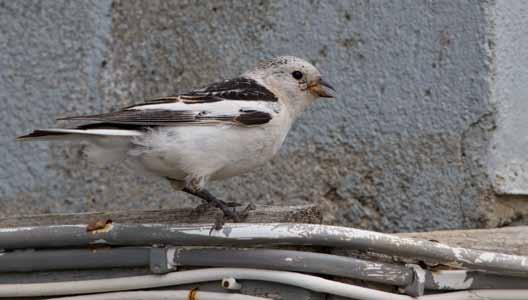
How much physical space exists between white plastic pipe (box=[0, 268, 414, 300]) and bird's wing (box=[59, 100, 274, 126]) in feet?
2.13

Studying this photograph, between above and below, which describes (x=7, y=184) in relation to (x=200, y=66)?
below

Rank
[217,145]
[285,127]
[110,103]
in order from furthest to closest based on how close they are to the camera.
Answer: [110,103]
[285,127]
[217,145]

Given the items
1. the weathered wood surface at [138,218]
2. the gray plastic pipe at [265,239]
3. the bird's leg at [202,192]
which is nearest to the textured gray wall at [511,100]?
the bird's leg at [202,192]

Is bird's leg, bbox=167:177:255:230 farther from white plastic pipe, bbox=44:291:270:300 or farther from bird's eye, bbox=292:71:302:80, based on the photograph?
bird's eye, bbox=292:71:302:80

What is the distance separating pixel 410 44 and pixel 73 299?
1774 mm

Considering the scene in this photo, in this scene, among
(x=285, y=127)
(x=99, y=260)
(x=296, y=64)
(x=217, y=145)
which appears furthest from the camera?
(x=296, y=64)

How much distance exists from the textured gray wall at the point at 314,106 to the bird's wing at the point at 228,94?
46 cm

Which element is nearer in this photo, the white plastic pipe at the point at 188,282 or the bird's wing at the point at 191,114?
the white plastic pipe at the point at 188,282

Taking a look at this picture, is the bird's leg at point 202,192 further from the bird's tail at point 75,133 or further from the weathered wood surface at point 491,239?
the weathered wood surface at point 491,239

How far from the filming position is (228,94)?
2.95 metres

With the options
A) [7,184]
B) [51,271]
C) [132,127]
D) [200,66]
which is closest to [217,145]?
[132,127]

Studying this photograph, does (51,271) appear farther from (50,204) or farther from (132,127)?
(50,204)

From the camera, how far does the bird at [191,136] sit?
2604 millimetres

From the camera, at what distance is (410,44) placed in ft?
11.2
